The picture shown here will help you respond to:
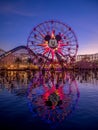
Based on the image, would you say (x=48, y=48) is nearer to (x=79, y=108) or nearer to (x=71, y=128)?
(x=79, y=108)

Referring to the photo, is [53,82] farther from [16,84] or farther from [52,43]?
[52,43]

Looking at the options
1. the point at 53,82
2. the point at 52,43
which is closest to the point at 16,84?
the point at 53,82

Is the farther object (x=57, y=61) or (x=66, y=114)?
(x=57, y=61)

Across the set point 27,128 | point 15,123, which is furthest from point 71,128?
point 15,123

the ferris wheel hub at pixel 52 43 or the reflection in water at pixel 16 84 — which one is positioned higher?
the ferris wheel hub at pixel 52 43

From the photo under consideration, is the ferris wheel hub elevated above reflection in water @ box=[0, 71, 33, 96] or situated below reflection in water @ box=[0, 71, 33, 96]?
above

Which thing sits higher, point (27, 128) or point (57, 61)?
point (57, 61)

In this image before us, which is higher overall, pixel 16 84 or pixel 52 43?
pixel 52 43

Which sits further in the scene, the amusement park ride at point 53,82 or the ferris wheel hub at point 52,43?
the ferris wheel hub at point 52,43

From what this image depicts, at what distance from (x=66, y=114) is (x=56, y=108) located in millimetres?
1389

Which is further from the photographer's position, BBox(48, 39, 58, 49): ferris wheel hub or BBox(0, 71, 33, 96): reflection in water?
BBox(48, 39, 58, 49): ferris wheel hub

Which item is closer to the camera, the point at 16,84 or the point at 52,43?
the point at 16,84

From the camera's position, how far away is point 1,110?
13.2 metres

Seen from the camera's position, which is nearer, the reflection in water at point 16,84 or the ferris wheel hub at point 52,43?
the reflection in water at point 16,84
